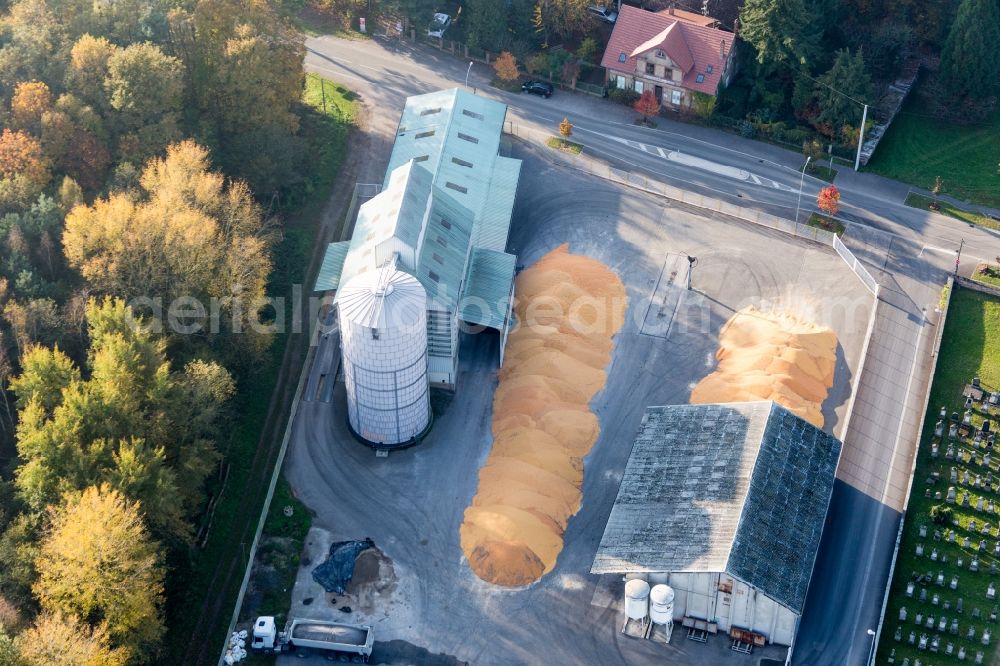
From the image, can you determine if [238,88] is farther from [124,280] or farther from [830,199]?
[830,199]

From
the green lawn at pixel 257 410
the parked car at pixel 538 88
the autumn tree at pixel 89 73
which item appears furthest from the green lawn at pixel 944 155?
the autumn tree at pixel 89 73

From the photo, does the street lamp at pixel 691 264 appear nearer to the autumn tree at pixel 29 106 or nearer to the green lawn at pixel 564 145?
the green lawn at pixel 564 145

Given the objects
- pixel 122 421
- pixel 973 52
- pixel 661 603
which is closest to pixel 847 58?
pixel 973 52

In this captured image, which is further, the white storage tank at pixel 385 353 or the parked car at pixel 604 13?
the parked car at pixel 604 13

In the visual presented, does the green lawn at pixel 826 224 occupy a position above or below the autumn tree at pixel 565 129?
below

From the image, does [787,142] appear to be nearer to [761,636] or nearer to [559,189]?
[559,189]

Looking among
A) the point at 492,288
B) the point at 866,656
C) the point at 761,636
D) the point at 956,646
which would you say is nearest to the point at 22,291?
the point at 492,288
